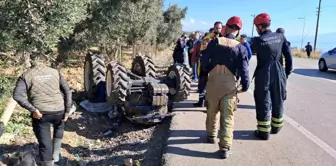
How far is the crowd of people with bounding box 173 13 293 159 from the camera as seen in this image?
15.7 ft

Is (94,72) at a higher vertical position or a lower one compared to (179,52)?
lower

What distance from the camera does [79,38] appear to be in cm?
1161

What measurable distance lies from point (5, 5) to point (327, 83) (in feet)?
38.4

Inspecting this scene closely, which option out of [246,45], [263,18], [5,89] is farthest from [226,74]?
[5,89]

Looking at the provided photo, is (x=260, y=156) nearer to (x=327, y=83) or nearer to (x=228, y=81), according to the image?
(x=228, y=81)

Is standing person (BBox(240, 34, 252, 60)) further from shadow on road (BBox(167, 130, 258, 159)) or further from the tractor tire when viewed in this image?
the tractor tire

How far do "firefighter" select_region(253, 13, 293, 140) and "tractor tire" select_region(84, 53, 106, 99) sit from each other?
428cm

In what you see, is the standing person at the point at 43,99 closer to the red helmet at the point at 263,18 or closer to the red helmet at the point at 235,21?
the red helmet at the point at 235,21

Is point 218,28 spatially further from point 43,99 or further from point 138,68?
point 43,99

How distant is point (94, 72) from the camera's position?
840 centimetres

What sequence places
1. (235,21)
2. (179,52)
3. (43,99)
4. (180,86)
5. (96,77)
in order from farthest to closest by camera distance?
(179,52) → (96,77) → (180,86) → (235,21) → (43,99)

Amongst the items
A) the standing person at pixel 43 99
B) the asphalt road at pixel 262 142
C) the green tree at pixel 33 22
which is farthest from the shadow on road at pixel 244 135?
the green tree at pixel 33 22

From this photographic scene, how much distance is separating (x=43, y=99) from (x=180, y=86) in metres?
3.34

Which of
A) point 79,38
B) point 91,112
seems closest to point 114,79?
point 91,112
